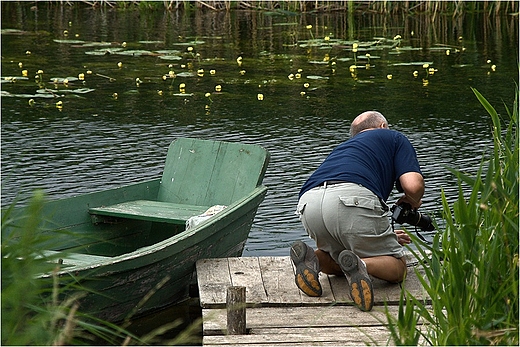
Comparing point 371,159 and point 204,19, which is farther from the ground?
point 204,19

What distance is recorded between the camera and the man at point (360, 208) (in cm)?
445

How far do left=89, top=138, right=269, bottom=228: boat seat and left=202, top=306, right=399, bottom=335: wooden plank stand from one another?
4.51ft

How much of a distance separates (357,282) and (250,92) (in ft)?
25.1

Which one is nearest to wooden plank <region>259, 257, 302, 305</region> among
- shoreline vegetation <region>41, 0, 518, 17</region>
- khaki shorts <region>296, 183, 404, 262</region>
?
khaki shorts <region>296, 183, 404, 262</region>

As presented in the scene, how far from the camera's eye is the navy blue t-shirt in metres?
4.55

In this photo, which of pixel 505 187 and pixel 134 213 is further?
pixel 134 213

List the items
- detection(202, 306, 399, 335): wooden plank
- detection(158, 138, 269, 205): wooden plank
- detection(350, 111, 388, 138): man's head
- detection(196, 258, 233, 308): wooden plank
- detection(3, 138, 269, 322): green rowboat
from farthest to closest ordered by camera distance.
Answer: detection(158, 138, 269, 205): wooden plank → detection(350, 111, 388, 138): man's head → detection(3, 138, 269, 322): green rowboat → detection(196, 258, 233, 308): wooden plank → detection(202, 306, 399, 335): wooden plank

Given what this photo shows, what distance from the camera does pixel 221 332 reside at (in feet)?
13.8

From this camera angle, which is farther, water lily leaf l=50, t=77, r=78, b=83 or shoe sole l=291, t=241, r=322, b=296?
water lily leaf l=50, t=77, r=78, b=83

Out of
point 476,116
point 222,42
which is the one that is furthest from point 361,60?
point 476,116

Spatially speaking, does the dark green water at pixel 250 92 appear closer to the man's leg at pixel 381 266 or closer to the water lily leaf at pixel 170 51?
the water lily leaf at pixel 170 51

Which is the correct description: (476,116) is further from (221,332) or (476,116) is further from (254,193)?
(221,332)

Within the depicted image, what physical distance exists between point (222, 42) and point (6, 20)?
595 cm

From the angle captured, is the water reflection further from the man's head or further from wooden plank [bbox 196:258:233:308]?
wooden plank [bbox 196:258:233:308]
